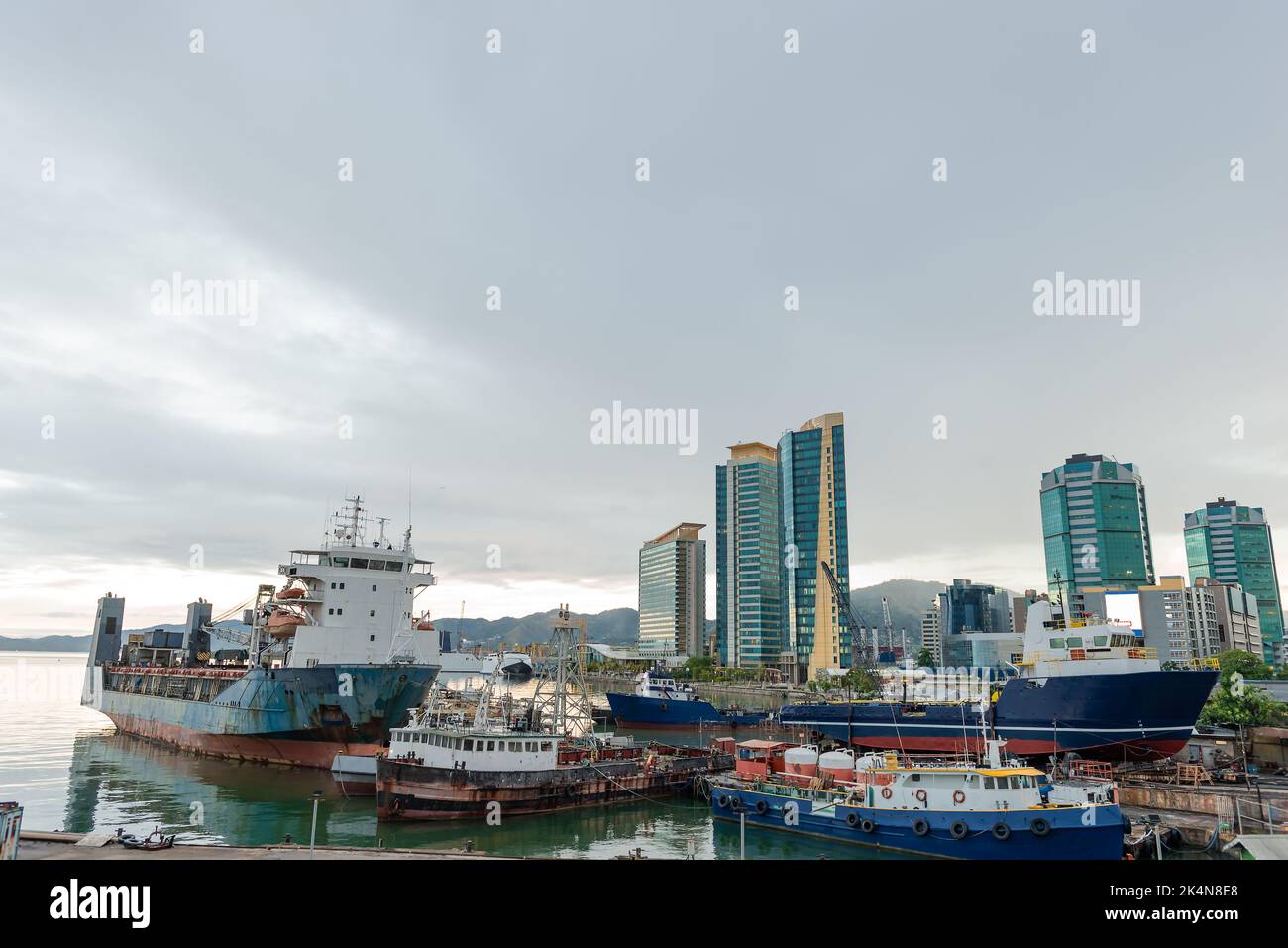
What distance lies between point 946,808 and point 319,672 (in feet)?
109

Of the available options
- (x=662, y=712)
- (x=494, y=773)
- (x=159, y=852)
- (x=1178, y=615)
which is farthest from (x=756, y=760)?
(x=1178, y=615)

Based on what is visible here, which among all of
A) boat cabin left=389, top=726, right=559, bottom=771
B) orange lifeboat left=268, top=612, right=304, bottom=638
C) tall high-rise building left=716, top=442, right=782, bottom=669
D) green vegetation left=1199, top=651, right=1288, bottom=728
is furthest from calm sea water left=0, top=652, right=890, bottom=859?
tall high-rise building left=716, top=442, right=782, bottom=669

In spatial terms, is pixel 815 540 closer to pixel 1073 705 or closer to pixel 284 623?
pixel 1073 705

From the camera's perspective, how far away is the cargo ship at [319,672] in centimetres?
4153

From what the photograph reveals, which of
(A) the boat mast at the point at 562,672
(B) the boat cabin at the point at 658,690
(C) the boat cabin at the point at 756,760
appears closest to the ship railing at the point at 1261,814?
(C) the boat cabin at the point at 756,760

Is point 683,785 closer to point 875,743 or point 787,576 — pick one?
point 875,743

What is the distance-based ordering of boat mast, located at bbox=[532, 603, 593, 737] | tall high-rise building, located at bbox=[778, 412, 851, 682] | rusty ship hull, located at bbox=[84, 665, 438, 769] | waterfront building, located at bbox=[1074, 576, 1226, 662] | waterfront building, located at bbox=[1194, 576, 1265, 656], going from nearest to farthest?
boat mast, located at bbox=[532, 603, 593, 737], rusty ship hull, located at bbox=[84, 665, 438, 769], waterfront building, located at bbox=[1074, 576, 1226, 662], waterfront building, located at bbox=[1194, 576, 1265, 656], tall high-rise building, located at bbox=[778, 412, 851, 682]

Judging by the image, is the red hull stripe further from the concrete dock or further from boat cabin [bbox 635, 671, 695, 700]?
boat cabin [bbox 635, 671, 695, 700]

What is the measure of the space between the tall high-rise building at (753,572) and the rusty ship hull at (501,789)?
469 feet

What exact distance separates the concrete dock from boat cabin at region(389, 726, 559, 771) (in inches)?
502

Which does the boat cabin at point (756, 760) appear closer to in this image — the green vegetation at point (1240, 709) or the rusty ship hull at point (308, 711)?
the rusty ship hull at point (308, 711)

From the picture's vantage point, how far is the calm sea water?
97.1 feet
